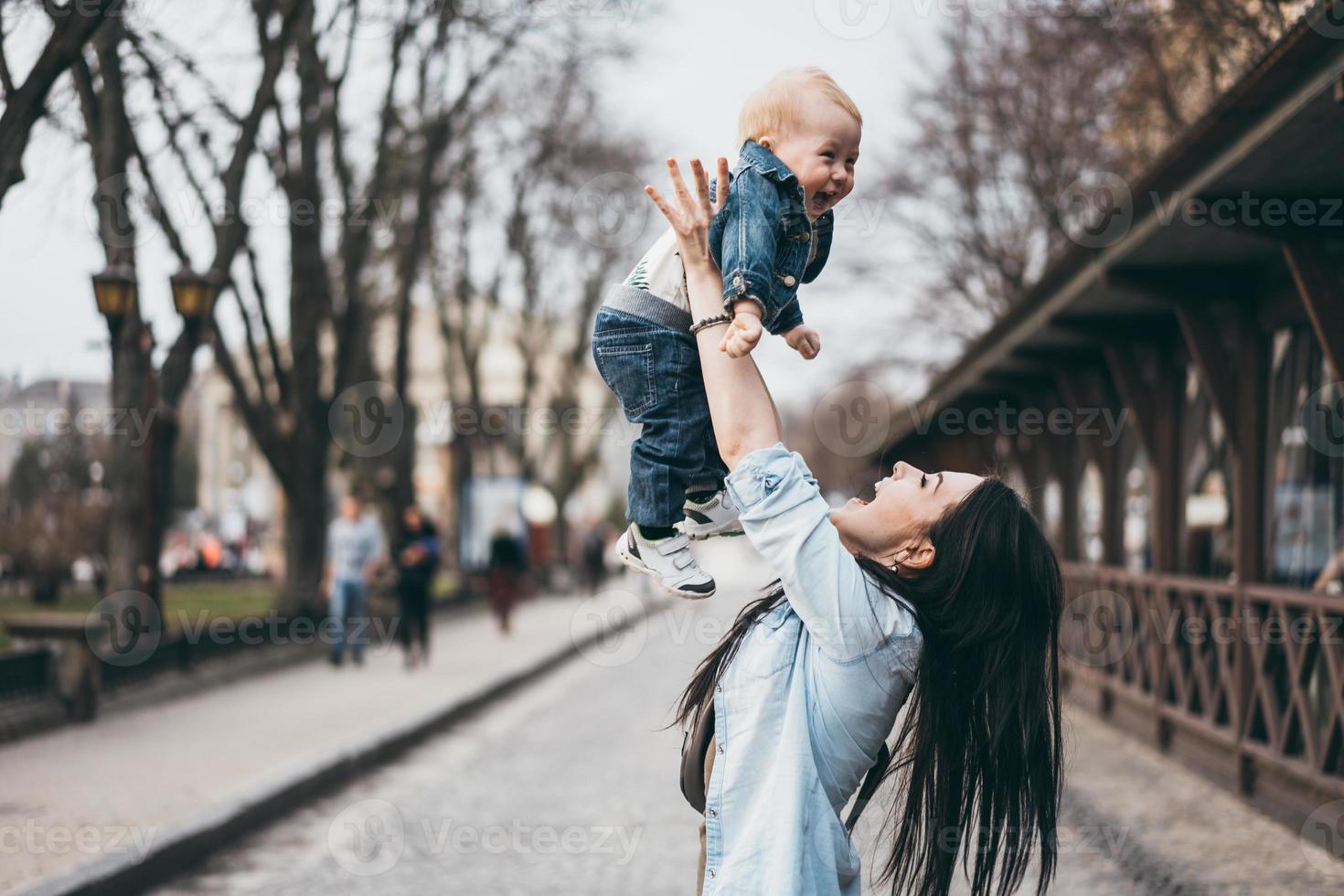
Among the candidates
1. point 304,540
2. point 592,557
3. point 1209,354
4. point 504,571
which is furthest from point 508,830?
point 592,557

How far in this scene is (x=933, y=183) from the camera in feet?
88.0

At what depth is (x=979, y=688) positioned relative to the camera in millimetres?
2645

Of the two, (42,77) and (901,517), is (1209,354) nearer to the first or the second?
(42,77)

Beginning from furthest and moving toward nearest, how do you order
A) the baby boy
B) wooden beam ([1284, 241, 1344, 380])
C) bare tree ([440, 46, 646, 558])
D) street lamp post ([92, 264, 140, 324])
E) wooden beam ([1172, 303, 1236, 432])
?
bare tree ([440, 46, 646, 558]) → street lamp post ([92, 264, 140, 324]) → wooden beam ([1172, 303, 1236, 432]) → wooden beam ([1284, 241, 1344, 380]) → the baby boy

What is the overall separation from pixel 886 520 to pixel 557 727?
12235 millimetres

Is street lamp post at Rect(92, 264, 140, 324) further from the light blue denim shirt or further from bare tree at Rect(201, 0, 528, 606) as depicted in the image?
the light blue denim shirt

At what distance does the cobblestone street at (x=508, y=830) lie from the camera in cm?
780

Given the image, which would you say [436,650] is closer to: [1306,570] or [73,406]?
[73,406]

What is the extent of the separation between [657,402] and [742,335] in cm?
31

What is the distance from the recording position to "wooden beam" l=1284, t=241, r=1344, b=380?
8.18 metres

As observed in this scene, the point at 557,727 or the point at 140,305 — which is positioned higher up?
the point at 140,305

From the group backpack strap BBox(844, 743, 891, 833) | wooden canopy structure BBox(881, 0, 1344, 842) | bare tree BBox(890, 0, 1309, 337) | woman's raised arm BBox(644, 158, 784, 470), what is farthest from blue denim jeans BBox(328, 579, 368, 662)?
woman's raised arm BBox(644, 158, 784, 470)

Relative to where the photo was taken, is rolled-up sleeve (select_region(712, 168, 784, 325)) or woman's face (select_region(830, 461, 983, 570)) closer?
rolled-up sleeve (select_region(712, 168, 784, 325))

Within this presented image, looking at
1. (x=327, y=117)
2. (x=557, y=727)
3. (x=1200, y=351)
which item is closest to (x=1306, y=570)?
(x=1200, y=351)
